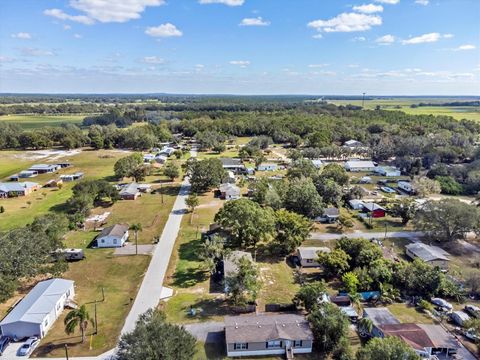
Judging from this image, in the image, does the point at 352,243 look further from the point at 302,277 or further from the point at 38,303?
the point at 38,303

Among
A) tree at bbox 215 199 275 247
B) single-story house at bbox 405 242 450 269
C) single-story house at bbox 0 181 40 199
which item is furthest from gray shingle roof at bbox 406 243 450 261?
single-story house at bbox 0 181 40 199

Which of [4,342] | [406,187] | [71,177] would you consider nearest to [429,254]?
[406,187]

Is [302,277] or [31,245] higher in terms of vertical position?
[31,245]

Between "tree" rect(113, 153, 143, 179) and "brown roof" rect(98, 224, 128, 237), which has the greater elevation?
"tree" rect(113, 153, 143, 179)

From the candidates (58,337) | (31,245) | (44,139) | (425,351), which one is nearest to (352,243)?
(425,351)

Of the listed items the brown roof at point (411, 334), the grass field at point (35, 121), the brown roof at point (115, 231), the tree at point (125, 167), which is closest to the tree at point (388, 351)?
the brown roof at point (411, 334)

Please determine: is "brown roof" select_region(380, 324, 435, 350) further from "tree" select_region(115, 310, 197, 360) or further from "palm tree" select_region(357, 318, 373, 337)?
"tree" select_region(115, 310, 197, 360)

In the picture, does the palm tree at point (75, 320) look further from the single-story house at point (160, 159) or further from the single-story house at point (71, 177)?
the single-story house at point (160, 159)
